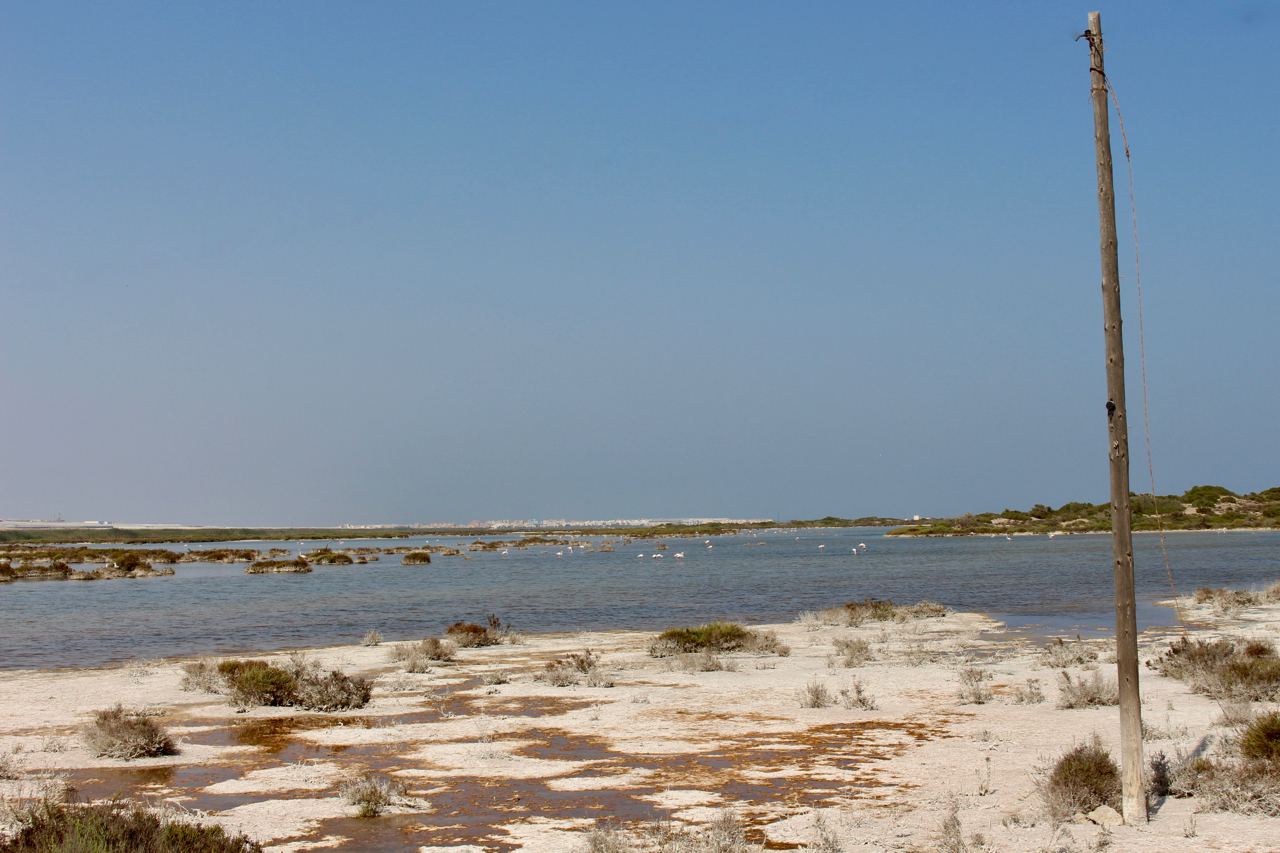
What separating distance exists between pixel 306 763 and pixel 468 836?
12.1 ft

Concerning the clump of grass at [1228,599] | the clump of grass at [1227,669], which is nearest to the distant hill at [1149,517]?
the clump of grass at [1228,599]

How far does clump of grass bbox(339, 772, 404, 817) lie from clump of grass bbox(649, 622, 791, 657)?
11749 mm

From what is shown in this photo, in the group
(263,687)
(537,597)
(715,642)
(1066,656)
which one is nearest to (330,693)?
(263,687)

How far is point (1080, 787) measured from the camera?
7883 millimetres

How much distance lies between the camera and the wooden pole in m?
7.37

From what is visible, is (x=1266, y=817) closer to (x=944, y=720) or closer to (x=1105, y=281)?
(x=1105, y=281)

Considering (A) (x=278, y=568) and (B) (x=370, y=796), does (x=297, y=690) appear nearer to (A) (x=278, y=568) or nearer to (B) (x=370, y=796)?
(B) (x=370, y=796)

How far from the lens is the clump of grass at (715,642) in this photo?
20547mm

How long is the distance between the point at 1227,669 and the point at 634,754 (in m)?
8.63

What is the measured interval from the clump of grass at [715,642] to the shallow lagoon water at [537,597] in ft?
25.6

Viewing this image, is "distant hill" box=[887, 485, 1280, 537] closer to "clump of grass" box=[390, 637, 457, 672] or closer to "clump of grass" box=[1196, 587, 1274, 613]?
"clump of grass" box=[1196, 587, 1274, 613]

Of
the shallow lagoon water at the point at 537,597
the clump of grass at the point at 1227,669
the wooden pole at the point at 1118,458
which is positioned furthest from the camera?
the shallow lagoon water at the point at 537,597

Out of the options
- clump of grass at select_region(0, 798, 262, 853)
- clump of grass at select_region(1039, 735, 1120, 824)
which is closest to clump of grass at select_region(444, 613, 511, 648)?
clump of grass at select_region(0, 798, 262, 853)

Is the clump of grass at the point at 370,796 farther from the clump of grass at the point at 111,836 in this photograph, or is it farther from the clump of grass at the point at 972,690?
the clump of grass at the point at 972,690
